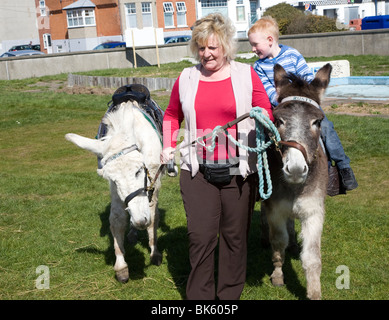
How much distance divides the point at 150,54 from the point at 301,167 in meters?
31.6

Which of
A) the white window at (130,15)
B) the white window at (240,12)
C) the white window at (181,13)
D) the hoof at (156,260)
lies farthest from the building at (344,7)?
the hoof at (156,260)

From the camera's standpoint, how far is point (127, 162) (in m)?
4.23

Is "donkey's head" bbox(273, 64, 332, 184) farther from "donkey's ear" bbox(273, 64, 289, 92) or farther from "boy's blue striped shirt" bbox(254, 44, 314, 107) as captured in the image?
"boy's blue striped shirt" bbox(254, 44, 314, 107)

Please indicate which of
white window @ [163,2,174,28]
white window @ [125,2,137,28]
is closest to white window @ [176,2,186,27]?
white window @ [163,2,174,28]

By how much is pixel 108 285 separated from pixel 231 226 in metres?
1.71

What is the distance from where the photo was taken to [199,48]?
385cm

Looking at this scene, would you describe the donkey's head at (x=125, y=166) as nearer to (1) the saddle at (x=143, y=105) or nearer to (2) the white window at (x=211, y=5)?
(1) the saddle at (x=143, y=105)

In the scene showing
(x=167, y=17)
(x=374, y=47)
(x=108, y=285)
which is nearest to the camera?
(x=108, y=285)

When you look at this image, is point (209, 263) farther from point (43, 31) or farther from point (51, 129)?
point (43, 31)

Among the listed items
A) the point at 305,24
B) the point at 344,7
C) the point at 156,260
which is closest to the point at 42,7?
the point at 344,7

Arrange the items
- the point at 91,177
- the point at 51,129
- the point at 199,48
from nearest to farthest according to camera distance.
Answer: the point at 199,48 < the point at 91,177 < the point at 51,129

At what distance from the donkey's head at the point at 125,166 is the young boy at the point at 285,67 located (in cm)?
140

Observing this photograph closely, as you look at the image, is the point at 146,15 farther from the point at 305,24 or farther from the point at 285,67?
the point at 285,67
